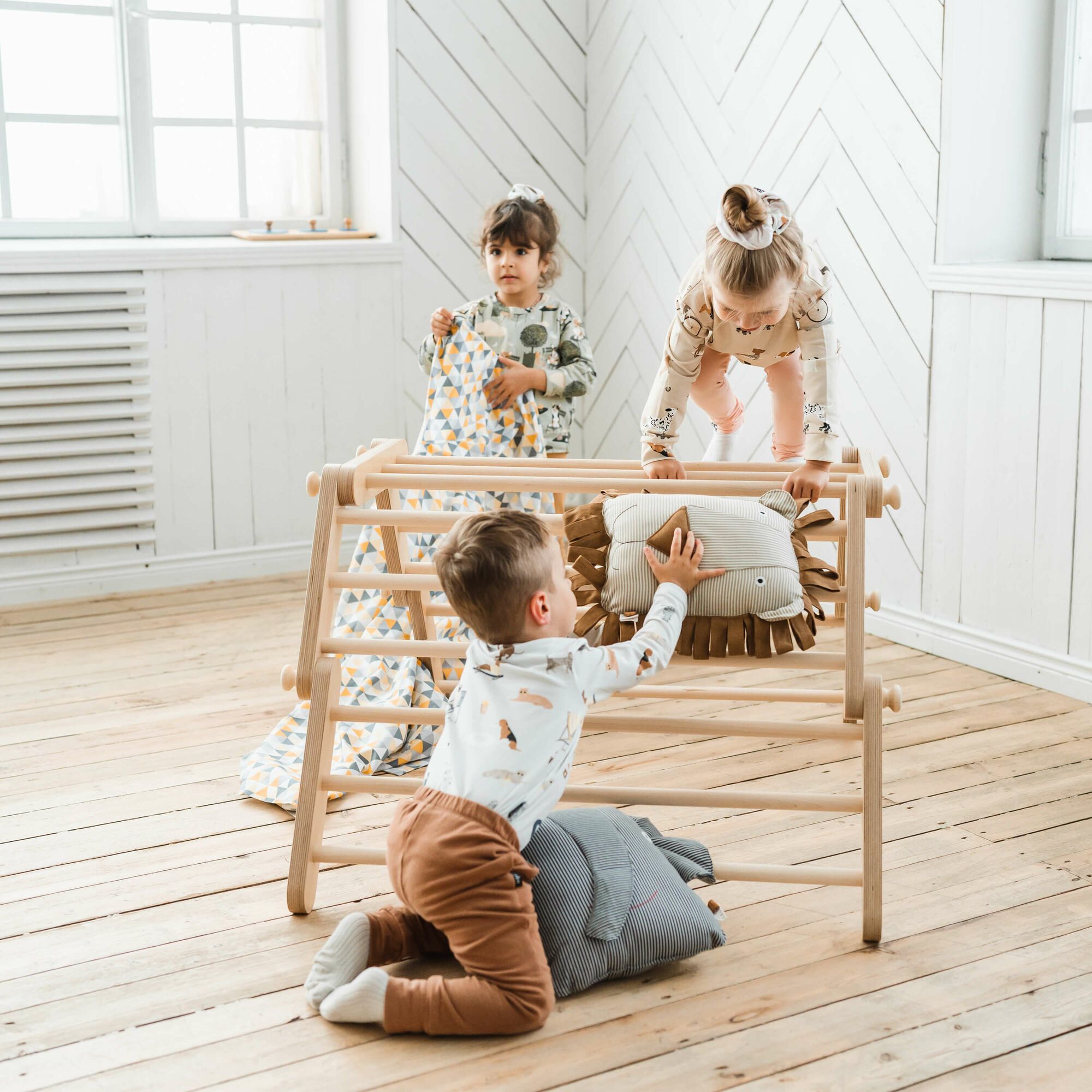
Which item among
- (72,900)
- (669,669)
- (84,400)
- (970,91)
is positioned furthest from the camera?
(84,400)

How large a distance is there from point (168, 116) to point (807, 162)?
182 centimetres

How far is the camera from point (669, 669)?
3.09 m

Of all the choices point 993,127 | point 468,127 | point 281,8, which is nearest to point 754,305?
point 993,127

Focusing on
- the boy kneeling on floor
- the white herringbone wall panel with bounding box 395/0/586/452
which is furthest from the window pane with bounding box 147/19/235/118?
the boy kneeling on floor

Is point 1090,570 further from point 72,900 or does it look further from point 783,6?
point 72,900

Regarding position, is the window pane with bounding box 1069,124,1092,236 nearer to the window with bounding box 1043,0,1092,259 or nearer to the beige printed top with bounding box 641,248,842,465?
the window with bounding box 1043,0,1092,259

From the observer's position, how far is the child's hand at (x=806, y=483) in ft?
6.41

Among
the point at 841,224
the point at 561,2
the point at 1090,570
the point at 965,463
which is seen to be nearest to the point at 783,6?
the point at 841,224

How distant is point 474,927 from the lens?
61.7 inches

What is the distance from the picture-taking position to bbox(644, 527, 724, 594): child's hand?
1.79 meters

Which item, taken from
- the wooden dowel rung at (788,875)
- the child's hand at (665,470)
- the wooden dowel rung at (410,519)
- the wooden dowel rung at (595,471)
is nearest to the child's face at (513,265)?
the wooden dowel rung at (595,471)

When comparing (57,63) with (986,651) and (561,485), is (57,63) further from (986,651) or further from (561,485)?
(986,651)

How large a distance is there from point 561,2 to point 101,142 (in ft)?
4.66

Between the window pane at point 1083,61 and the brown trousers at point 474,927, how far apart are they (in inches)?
87.6
